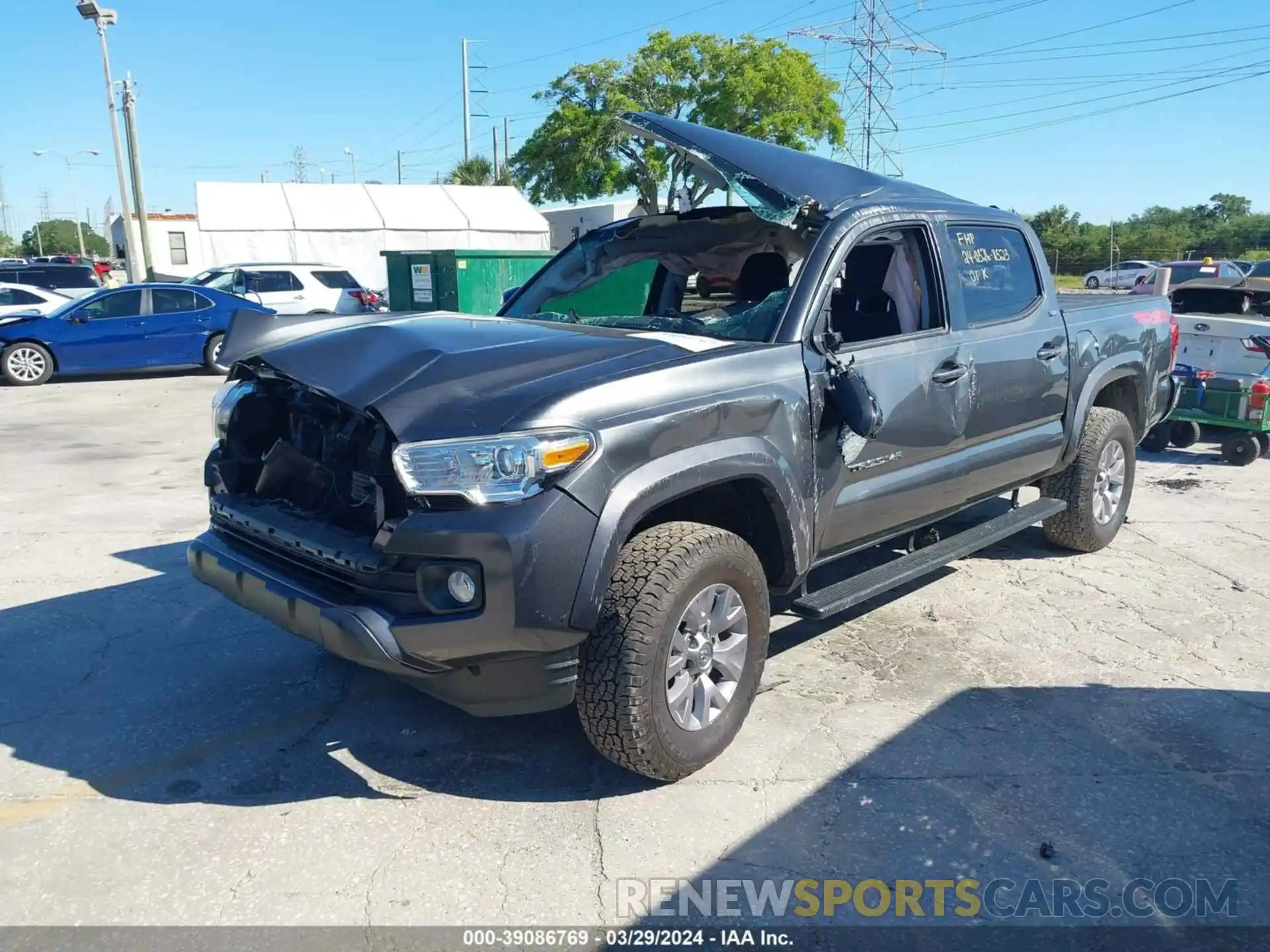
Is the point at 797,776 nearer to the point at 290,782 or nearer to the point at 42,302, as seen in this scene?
the point at 290,782

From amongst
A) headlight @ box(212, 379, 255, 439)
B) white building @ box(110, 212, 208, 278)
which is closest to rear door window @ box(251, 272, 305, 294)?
headlight @ box(212, 379, 255, 439)

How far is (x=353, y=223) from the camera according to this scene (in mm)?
30531

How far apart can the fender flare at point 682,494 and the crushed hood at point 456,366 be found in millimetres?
340

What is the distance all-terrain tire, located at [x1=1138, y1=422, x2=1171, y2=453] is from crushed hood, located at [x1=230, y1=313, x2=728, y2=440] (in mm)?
7319

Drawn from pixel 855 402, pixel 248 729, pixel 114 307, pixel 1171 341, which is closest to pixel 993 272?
pixel 855 402

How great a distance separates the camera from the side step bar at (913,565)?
12.7ft

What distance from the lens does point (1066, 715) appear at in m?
4.01

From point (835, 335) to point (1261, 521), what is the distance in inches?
189

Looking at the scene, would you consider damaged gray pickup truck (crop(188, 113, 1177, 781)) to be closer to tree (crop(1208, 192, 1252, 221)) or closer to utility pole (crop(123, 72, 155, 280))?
utility pole (crop(123, 72, 155, 280))

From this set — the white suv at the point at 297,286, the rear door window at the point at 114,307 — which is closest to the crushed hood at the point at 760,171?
the rear door window at the point at 114,307

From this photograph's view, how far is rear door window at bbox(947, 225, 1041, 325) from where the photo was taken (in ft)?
15.4

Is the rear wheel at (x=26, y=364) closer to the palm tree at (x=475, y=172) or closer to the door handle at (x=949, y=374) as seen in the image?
the door handle at (x=949, y=374)

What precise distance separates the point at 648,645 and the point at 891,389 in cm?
166

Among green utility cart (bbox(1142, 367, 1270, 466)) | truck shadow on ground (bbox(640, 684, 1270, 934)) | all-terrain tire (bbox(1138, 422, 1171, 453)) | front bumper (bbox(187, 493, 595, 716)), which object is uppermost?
front bumper (bbox(187, 493, 595, 716))
